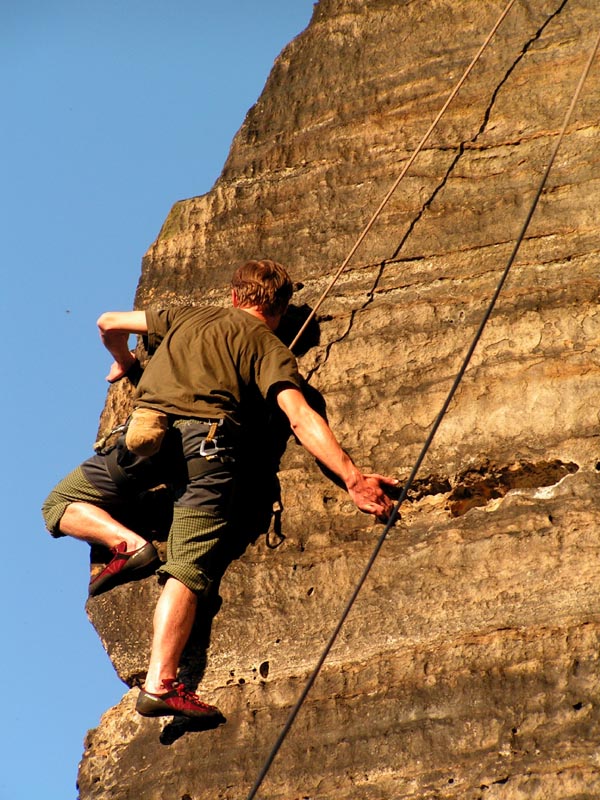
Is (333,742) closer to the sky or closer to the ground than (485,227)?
closer to the ground

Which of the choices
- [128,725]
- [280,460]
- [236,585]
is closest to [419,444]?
[280,460]

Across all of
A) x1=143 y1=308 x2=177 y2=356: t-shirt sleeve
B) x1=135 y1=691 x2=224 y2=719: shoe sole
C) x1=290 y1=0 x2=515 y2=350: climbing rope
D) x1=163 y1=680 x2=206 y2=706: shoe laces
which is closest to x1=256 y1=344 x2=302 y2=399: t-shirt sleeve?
x1=290 y1=0 x2=515 y2=350: climbing rope

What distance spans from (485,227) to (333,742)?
3089 mm

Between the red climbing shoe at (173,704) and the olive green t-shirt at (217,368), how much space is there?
4.57 feet

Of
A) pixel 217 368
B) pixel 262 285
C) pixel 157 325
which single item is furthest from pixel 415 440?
pixel 157 325

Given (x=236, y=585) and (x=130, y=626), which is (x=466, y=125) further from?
(x=130, y=626)

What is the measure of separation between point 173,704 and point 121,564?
3.05 feet

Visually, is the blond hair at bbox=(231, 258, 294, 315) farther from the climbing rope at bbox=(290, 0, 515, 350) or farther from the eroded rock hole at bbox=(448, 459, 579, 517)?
the eroded rock hole at bbox=(448, 459, 579, 517)

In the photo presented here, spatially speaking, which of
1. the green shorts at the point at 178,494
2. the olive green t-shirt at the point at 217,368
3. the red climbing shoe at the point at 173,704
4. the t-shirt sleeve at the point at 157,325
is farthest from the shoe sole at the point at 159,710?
the t-shirt sleeve at the point at 157,325

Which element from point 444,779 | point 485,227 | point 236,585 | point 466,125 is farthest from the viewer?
point 466,125

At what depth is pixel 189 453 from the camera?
591cm

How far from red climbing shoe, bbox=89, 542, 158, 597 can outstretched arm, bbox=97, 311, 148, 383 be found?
4.09ft

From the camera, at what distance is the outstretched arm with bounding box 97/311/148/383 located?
6.57m

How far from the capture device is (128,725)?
19.2ft
